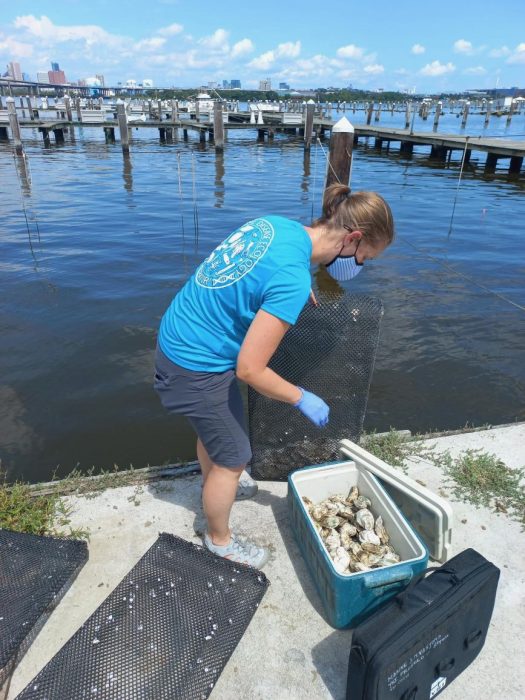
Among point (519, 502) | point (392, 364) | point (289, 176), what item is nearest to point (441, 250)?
point (392, 364)

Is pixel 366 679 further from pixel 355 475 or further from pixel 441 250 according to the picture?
pixel 441 250

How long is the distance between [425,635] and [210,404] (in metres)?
1.21

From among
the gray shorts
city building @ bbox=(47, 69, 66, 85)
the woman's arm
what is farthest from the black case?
city building @ bbox=(47, 69, 66, 85)

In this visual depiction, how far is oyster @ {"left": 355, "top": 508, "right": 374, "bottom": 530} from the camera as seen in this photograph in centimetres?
250

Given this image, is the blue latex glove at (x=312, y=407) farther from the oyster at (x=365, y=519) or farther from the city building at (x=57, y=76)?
the city building at (x=57, y=76)

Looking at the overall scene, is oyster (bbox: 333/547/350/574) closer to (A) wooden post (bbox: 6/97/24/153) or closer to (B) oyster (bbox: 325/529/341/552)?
(B) oyster (bbox: 325/529/341/552)

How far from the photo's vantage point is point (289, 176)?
2039 cm

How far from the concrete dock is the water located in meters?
1.72

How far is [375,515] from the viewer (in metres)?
2.59

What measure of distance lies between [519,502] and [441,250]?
28.5 ft

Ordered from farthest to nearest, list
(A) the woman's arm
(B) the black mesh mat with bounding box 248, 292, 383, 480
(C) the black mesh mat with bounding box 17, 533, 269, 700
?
(B) the black mesh mat with bounding box 248, 292, 383, 480
(C) the black mesh mat with bounding box 17, 533, 269, 700
(A) the woman's arm

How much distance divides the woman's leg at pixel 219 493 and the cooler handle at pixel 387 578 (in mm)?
729

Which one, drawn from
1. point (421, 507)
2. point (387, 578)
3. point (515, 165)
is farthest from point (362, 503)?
point (515, 165)

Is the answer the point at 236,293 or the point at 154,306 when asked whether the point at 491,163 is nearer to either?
the point at 154,306
